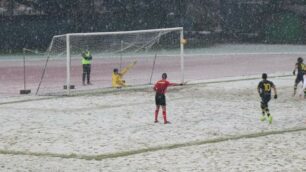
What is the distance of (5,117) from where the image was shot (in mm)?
26766

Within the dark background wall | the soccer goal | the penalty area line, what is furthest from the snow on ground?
the dark background wall

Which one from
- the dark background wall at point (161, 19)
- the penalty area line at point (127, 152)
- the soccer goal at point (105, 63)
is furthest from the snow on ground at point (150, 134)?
the dark background wall at point (161, 19)

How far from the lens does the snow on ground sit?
1831cm

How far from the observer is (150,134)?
892 inches

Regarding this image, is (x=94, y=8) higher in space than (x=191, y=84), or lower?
higher

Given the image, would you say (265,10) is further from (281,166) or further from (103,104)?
(281,166)

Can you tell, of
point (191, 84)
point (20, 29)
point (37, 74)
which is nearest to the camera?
point (191, 84)

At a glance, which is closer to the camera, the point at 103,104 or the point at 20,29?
the point at 103,104

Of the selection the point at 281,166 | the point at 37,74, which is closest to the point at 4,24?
the point at 37,74

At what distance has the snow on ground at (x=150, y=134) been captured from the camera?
18.3 m

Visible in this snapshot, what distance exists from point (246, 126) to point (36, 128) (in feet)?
22.1

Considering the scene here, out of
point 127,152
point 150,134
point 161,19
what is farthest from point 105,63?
point 127,152

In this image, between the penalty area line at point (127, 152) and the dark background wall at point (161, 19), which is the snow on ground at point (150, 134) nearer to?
the penalty area line at point (127, 152)

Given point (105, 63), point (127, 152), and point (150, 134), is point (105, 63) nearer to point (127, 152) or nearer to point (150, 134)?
point (150, 134)
